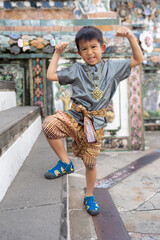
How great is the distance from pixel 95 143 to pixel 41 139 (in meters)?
1.60

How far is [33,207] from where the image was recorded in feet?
4.17

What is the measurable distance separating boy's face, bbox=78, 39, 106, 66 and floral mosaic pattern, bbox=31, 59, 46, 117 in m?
2.46

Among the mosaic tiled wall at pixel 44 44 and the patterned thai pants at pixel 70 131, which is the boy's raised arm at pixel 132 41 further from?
the mosaic tiled wall at pixel 44 44

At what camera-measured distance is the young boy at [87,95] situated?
1608mm

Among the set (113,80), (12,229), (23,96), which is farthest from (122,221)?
(23,96)

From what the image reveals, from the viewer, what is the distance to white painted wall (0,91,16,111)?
2919 mm

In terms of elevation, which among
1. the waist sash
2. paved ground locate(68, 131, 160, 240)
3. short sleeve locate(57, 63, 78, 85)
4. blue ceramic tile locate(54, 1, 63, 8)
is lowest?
paved ground locate(68, 131, 160, 240)

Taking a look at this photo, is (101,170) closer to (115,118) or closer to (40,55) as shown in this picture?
(115,118)

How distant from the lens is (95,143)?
1.64 m

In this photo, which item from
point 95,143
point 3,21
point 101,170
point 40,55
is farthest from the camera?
point 3,21

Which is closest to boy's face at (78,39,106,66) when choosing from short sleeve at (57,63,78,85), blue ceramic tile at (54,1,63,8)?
short sleeve at (57,63,78,85)

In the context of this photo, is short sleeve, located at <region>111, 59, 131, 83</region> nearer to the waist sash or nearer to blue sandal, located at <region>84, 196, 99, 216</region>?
the waist sash

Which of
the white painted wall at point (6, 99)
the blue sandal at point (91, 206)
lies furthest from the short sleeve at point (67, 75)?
the white painted wall at point (6, 99)

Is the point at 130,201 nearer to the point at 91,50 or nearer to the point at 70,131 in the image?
the point at 70,131
